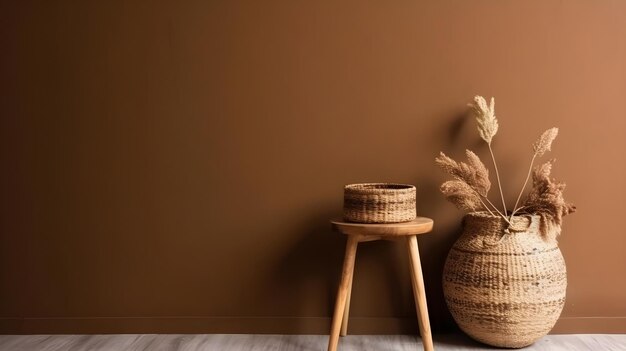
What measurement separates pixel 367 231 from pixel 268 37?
817 millimetres

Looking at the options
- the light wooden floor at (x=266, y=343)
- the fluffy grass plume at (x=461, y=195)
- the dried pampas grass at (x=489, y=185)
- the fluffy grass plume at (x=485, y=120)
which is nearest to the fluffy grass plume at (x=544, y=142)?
the dried pampas grass at (x=489, y=185)

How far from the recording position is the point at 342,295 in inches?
76.0

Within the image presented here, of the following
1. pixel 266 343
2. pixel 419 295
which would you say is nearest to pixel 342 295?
pixel 419 295

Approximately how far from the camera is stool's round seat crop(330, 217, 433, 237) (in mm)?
1866

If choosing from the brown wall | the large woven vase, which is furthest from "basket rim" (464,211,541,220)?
the brown wall

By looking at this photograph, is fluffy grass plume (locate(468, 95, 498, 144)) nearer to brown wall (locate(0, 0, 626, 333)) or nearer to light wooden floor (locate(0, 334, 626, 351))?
brown wall (locate(0, 0, 626, 333))

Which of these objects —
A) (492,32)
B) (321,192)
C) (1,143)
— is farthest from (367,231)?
(1,143)

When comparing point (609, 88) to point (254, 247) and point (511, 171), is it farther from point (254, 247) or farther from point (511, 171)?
point (254, 247)

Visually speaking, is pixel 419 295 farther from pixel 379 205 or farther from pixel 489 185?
pixel 489 185

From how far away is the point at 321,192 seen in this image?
222 centimetres

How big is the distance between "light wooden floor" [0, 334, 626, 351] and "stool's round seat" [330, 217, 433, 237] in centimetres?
44

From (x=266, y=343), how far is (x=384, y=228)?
0.64 m

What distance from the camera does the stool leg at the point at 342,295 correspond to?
1922 mm

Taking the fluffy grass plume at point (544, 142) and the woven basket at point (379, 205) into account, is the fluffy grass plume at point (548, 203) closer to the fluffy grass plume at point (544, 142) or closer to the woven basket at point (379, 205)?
the fluffy grass plume at point (544, 142)
